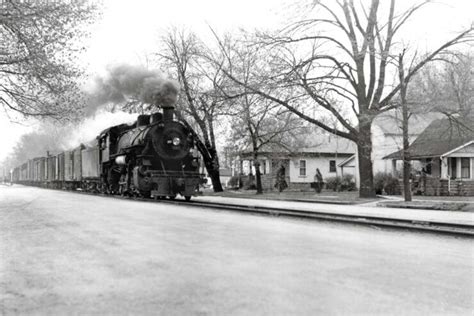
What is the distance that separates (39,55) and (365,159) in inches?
595

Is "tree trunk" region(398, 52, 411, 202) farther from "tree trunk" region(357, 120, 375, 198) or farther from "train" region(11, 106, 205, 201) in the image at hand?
"train" region(11, 106, 205, 201)

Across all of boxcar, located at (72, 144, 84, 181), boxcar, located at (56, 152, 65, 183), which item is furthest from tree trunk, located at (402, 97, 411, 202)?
boxcar, located at (56, 152, 65, 183)

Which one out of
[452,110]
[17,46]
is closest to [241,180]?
[452,110]

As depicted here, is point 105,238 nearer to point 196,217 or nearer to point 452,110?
point 196,217

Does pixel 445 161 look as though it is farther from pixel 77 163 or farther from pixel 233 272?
pixel 233 272

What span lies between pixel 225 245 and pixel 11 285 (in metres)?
3.37

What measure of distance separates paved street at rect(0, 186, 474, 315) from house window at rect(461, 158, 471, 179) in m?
23.1

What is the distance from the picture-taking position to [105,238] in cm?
917

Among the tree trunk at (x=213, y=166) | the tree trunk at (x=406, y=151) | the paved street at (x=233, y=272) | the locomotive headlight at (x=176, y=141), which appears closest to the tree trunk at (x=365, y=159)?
the tree trunk at (x=406, y=151)

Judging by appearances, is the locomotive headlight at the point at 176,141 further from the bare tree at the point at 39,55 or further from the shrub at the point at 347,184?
the shrub at the point at 347,184

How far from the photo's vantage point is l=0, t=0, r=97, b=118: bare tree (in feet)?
55.9

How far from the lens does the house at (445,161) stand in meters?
28.9

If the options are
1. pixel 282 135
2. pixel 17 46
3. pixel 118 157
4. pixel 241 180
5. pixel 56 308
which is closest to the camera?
pixel 56 308

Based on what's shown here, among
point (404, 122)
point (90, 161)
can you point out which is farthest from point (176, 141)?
point (90, 161)
